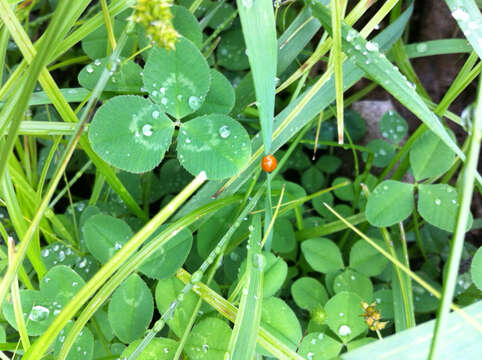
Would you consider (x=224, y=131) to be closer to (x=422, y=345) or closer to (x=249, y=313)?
(x=249, y=313)

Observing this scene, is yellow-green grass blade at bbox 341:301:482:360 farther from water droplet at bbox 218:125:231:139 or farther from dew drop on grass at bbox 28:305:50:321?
dew drop on grass at bbox 28:305:50:321

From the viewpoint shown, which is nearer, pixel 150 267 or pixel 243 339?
pixel 243 339

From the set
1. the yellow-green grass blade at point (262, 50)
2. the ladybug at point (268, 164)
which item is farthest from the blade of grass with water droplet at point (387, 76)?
the ladybug at point (268, 164)

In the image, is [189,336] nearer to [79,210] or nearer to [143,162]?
[143,162]

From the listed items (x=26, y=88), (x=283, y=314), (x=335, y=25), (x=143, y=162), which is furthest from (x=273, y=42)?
(x=283, y=314)

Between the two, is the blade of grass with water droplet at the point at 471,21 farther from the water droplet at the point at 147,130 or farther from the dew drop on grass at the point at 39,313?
the dew drop on grass at the point at 39,313

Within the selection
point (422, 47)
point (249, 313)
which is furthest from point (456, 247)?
point (422, 47)
